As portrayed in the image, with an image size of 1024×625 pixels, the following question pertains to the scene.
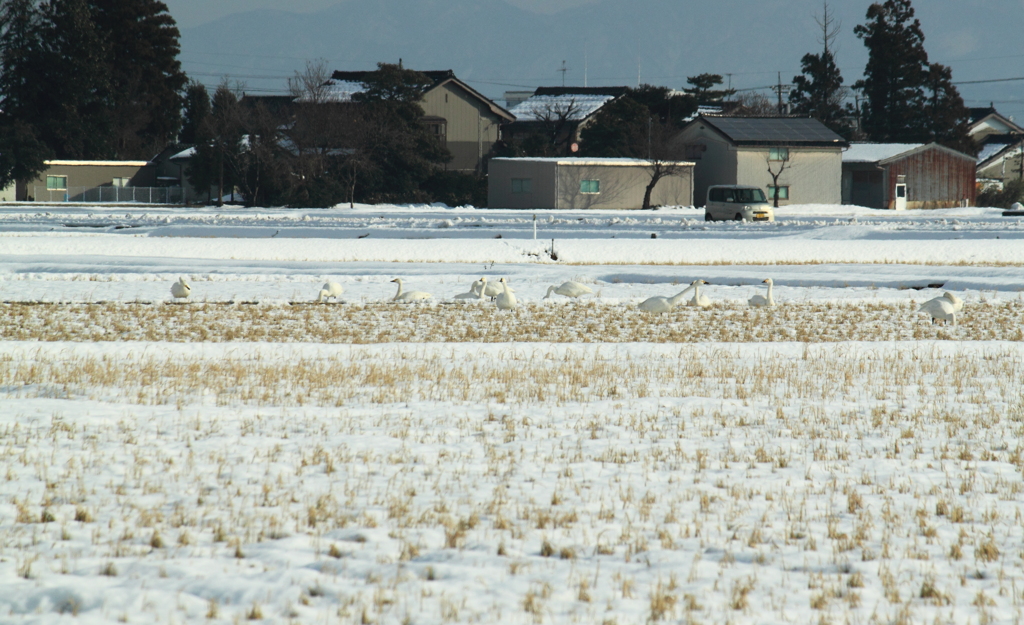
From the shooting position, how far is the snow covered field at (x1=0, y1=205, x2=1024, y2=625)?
425 centimetres

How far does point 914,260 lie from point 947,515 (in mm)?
18893

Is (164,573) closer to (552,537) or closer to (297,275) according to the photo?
(552,537)

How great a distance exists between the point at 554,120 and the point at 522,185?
14.2 metres

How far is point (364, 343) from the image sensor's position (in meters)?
12.0

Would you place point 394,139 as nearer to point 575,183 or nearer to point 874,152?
point 575,183

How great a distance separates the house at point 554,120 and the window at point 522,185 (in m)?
9.19

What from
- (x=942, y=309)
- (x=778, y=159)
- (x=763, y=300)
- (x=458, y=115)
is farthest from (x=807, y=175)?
(x=942, y=309)

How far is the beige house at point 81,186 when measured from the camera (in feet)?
194

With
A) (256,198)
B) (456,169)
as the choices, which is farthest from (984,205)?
(256,198)

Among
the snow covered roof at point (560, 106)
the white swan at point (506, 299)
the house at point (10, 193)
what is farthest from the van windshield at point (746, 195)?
the house at point (10, 193)

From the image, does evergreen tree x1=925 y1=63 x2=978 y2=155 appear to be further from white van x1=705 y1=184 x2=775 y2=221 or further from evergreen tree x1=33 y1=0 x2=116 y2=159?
evergreen tree x1=33 y1=0 x2=116 y2=159

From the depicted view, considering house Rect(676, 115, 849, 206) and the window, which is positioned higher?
house Rect(676, 115, 849, 206)

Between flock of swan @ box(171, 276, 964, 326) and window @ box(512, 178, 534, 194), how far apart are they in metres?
36.5

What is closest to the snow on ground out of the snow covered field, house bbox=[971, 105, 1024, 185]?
the snow covered field
